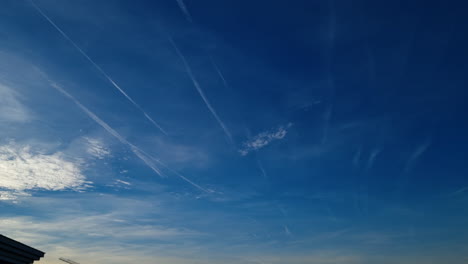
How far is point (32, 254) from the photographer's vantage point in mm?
37719

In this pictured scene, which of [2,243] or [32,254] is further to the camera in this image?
[32,254]

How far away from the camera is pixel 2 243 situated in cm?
3070

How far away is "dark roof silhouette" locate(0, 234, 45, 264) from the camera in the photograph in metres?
31.0

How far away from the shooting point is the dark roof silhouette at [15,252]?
31000 millimetres

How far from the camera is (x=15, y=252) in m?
33.3

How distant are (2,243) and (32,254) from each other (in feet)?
28.7
